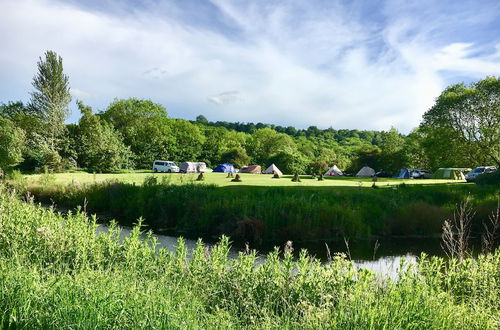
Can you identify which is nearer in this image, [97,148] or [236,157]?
[97,148]

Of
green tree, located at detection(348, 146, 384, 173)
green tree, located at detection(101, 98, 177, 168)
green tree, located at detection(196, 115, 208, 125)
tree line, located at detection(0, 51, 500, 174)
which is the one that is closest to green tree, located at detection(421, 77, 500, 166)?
tree line, located at detection(0, 51, 500, 174)

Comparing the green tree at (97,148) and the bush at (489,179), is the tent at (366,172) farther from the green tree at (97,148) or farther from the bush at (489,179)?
the green tree at (97,148)

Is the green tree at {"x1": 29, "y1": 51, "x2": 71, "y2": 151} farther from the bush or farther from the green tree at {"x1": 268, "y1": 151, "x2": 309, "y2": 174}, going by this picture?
the bush

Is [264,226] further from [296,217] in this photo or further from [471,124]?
[471,124]

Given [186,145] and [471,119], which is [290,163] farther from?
[471,119]

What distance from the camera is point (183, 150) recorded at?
5953cm

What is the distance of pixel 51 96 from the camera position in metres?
47.9

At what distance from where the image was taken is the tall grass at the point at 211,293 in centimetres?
355

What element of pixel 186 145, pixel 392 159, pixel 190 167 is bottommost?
pixel 190 167

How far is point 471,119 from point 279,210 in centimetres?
2965

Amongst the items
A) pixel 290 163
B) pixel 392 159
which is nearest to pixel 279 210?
pixel 290 163

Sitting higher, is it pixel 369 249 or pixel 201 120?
→ pixel 201 120

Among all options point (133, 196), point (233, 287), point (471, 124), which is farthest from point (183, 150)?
point (233, 287)

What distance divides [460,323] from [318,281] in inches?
60.4
